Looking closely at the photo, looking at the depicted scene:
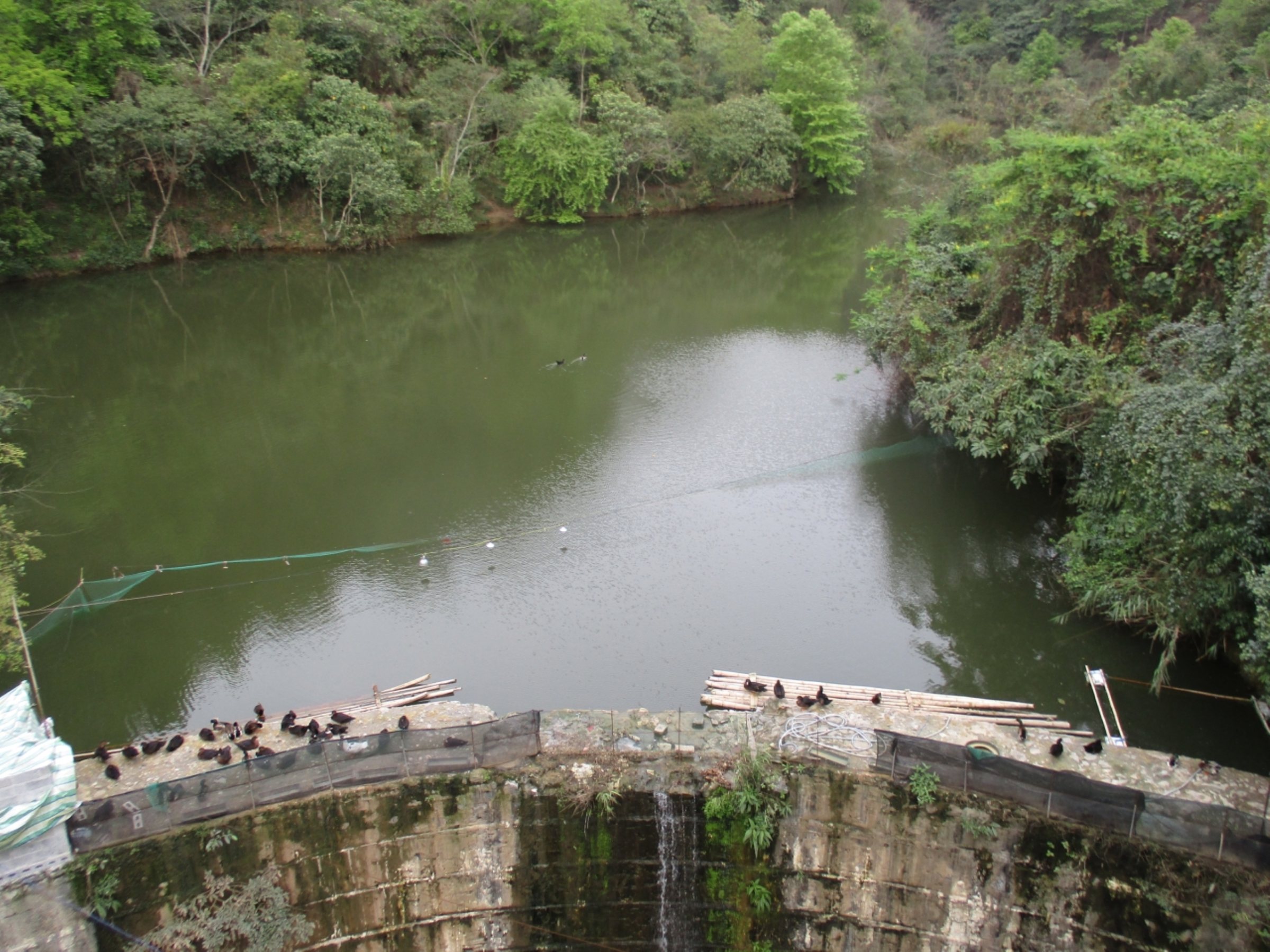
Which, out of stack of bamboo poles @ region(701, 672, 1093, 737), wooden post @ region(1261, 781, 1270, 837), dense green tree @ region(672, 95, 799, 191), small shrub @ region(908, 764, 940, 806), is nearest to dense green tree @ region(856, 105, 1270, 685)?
wooden post @ region(1261, 781, 1270, 837)

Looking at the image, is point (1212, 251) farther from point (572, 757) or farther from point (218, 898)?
point (218, 898)

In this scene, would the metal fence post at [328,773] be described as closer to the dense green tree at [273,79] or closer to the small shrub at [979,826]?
the small shrub at [979,826]

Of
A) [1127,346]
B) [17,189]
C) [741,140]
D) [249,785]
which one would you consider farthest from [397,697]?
[741,140]

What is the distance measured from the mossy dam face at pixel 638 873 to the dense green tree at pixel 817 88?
40.9m

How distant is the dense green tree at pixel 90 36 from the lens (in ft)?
96.0

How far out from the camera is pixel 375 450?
63.4 ft

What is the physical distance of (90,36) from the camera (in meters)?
30.2

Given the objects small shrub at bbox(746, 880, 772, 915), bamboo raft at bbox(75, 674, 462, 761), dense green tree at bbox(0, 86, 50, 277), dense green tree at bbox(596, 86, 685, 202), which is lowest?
small shrub at bbox(746, 880, 772, 915)

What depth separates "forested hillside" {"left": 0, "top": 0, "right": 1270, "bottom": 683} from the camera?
12336mm

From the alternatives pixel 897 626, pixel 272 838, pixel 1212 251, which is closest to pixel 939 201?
pixel 1212 251

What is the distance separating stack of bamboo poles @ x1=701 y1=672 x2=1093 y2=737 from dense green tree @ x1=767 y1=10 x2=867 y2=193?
3795 centimetres

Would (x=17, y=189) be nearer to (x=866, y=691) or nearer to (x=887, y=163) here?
(x=866, y=691)

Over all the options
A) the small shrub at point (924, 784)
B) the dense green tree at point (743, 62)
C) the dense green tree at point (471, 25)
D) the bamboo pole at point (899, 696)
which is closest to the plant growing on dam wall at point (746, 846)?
the small shrub at point (924, 784)

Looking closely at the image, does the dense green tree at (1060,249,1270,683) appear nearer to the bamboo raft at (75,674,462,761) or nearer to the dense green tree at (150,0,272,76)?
the bamboo raft at (75,674,462,761)
